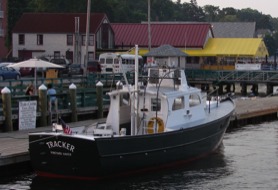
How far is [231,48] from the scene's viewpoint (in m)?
76.4

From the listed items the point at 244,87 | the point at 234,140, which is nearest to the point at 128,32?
the point at 244,87

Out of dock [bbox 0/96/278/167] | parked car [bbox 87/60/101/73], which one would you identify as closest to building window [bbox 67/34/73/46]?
parked car [bbox 87/60/101/73]

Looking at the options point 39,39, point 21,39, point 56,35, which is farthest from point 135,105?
point 21,39

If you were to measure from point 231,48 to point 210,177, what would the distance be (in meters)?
53.6

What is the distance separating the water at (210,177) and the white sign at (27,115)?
504 centimetres

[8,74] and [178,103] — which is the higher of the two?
[8,74]

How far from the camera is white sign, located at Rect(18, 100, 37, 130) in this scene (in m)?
28.1

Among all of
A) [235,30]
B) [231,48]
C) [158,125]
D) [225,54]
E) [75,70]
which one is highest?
[235,30]

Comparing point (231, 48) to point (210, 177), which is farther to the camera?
point (231, 48)

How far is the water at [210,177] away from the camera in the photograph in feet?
72.3

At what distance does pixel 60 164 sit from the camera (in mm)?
21875

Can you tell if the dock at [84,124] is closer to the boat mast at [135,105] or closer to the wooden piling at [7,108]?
the wooden piling at [7,108]

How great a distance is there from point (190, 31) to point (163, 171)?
180 feet

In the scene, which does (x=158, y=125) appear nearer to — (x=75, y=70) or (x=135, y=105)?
(x=135, y=105)
